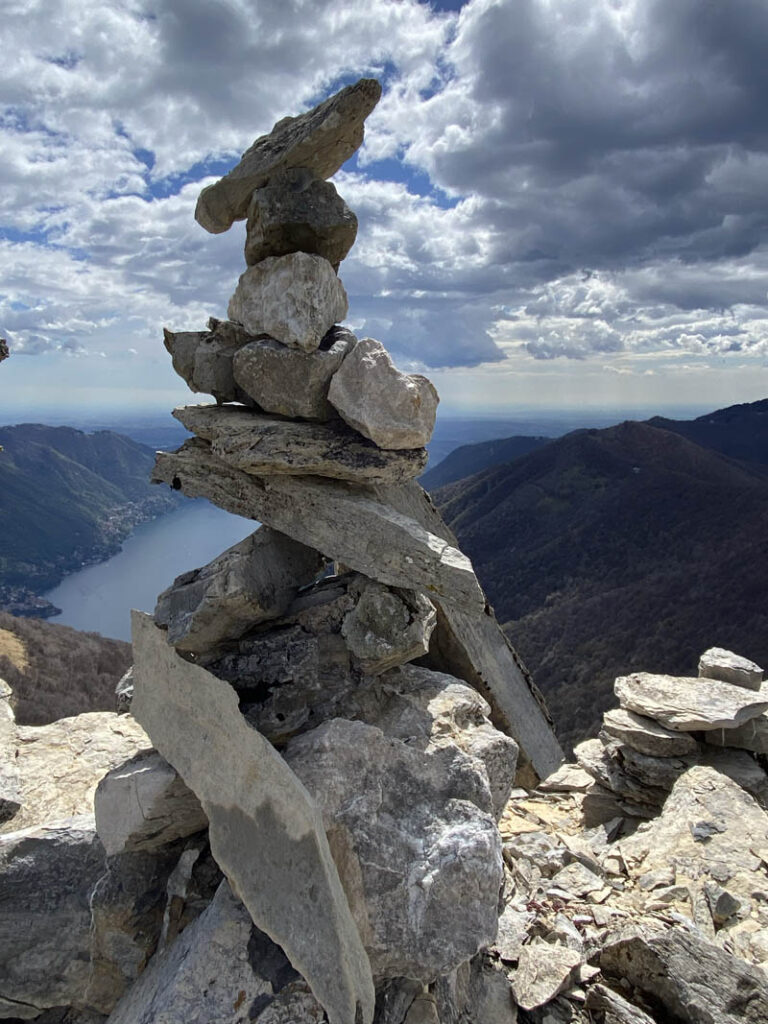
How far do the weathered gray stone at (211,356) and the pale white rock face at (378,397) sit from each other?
183 cm

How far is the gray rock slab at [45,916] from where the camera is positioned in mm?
6863

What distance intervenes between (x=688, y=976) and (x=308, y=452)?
23.9 feet

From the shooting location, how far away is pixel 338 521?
860cm

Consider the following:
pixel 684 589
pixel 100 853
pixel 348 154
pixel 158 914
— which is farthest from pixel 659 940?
pixel 684 589

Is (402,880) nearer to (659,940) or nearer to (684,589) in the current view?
(659,940)

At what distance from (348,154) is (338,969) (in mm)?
9729

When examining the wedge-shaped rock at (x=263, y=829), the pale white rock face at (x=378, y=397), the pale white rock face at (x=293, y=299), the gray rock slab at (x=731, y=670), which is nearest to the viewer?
the wedge-shaped rock at (x=263, y=829)

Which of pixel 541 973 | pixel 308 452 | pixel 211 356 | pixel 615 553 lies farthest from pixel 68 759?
pixel 615 553

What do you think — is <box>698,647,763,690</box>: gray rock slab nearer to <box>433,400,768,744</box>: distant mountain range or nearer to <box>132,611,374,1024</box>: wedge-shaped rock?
<box>132,611,374,1024</box>: wedge-shaped rock

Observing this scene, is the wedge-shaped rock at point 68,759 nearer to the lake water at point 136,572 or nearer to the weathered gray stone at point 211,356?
the weathered gray stone at point 211,356

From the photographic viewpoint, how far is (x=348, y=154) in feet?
28.9

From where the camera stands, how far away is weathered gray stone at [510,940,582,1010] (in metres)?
6.54

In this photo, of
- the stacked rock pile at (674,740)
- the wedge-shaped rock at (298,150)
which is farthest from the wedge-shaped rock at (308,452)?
the stacked rock pile at (674,740)

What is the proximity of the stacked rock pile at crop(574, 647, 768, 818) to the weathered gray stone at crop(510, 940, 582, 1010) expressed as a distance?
512 centimetres
